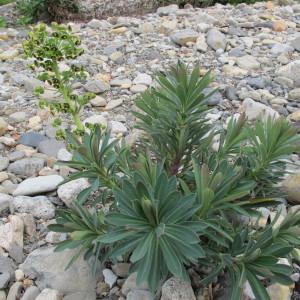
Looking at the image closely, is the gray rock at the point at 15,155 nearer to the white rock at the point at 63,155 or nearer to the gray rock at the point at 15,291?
the white rock at the point at 63,155

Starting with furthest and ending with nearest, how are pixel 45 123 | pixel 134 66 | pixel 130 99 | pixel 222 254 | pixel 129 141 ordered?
pixel 134 66 → pixel 130 99 → pixel 45 123 → pixel 129 141 → pixel 222 254

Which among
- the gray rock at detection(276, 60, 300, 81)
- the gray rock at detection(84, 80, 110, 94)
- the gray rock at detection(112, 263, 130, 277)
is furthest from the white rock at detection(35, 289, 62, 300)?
the gray rock at detection(276, 60, 300, 81)

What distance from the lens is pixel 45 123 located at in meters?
3.05

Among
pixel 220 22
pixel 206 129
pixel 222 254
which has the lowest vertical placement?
pixel 220 22

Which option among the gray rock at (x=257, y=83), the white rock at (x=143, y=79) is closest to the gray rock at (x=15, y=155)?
the white rock at (x=143, y=79)

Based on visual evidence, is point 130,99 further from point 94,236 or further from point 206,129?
point 94,236

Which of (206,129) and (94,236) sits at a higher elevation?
(206,129)

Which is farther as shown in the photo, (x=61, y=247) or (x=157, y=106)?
(x=157, y=106)

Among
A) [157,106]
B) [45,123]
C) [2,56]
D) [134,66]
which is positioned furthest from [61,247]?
[2,56]

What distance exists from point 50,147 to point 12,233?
2.66 feet

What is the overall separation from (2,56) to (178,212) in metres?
3.11

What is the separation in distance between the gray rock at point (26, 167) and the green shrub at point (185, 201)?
779 millimetres

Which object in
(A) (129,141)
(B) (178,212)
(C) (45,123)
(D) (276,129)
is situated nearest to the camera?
(B) (178,212)

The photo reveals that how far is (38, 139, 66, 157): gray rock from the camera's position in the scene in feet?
8.99
